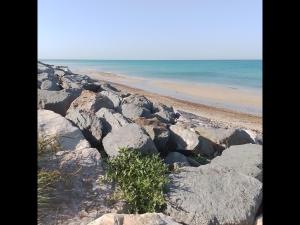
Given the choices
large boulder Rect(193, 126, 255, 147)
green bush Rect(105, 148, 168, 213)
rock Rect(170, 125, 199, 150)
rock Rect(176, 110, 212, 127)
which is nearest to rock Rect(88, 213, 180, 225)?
green bush Rect(105, 148, 168, 213)

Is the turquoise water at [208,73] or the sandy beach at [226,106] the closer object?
the sandy beach at [226,106]

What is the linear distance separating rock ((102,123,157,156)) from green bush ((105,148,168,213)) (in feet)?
0.45

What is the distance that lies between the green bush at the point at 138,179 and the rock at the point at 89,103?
1.76 metres

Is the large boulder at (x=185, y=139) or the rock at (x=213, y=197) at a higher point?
the large boulder at (x=185, y=139)

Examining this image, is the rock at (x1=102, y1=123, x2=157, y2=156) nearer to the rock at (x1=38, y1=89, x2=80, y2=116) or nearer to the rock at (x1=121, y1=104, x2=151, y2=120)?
the rock at (x1=38, y1=89, x2=80, y2=116)

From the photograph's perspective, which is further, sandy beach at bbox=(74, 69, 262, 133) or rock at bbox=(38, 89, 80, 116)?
sandy beach at bbox=(74, 69, 262, 133)

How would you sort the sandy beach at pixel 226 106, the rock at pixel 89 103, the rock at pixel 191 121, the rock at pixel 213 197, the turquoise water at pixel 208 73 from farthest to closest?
the turquoise water at pixel 208 73 < the sandy beach at pixel 226 106 < the rock at pixel 191 121 < the rock at pixel 89 103 < the rock at pixel 213 197

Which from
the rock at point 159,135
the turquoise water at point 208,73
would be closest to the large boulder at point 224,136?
the rock at point 159,135

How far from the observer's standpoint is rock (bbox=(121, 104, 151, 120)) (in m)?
6.69

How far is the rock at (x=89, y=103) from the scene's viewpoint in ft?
20.0

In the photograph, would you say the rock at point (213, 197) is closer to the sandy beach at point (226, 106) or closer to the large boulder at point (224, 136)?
the large boulder at point (224, 136)
